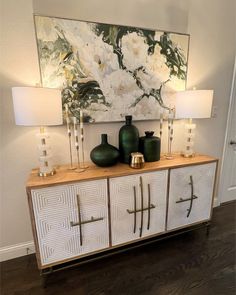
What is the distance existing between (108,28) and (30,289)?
84.0 inches

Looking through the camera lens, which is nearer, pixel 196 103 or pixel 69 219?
pixel 69 219

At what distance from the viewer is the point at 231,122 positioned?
2.25 meters

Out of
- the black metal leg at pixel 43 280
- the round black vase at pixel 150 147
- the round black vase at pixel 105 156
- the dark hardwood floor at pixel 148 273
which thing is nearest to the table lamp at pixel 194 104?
the round black vase at pixel 150 147

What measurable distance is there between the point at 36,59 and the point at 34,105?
46 cm

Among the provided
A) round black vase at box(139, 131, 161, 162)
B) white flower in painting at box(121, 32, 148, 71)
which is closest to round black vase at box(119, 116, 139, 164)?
round black vase at box(139, 131, 161, 162)

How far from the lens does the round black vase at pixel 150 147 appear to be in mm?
1657

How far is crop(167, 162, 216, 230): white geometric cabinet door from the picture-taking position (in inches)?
65.3

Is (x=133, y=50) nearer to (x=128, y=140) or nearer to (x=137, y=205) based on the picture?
(x=128, y=140)

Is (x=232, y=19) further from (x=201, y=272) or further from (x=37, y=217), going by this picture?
(x=37, y=217)

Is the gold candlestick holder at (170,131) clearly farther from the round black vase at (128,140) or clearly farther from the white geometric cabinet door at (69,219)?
the white geometric cabinet door at (69,219)

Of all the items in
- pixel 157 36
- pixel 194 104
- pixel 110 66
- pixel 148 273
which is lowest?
pixel 148 273

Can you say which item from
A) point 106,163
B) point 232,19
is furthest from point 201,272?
point 232,19

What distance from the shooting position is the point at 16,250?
1631mm

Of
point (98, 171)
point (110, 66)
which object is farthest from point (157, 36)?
point (98, 171)
